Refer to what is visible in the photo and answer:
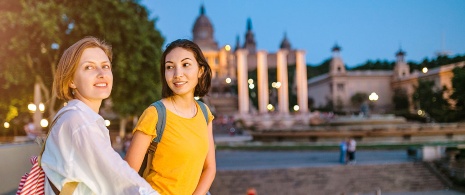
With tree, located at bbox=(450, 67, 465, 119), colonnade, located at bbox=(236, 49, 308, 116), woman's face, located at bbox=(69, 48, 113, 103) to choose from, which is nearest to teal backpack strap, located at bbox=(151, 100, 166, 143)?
woman's face, located at bbox=(69, 48, 113, 103)

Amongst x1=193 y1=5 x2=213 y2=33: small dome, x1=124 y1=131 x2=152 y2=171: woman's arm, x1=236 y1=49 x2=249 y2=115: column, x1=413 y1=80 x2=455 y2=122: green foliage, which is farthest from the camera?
x1=193 y1=5 x2=213 y2=33: small dome

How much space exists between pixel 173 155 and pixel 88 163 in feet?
2.53

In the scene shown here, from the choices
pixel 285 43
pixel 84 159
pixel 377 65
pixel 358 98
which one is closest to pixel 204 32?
pixel 285 43

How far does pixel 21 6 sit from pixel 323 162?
54.2 feet

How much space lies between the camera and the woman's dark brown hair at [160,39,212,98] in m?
3.57

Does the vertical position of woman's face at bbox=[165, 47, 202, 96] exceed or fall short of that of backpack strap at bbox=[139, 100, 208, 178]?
it exceeds it

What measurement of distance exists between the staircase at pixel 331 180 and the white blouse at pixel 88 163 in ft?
66.4

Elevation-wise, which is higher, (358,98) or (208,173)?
(358,98)

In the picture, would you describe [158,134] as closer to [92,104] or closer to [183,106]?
[183,106]

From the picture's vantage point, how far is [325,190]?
23.5m

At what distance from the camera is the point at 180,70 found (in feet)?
11.6

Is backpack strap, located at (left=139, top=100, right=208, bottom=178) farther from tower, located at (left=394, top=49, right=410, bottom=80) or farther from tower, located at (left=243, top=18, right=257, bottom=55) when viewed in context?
tower, located at (left=243, top=18, right=257, bottom=55)

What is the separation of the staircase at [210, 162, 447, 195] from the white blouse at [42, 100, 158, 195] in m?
20.3

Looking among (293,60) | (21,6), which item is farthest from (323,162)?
(293,60)
